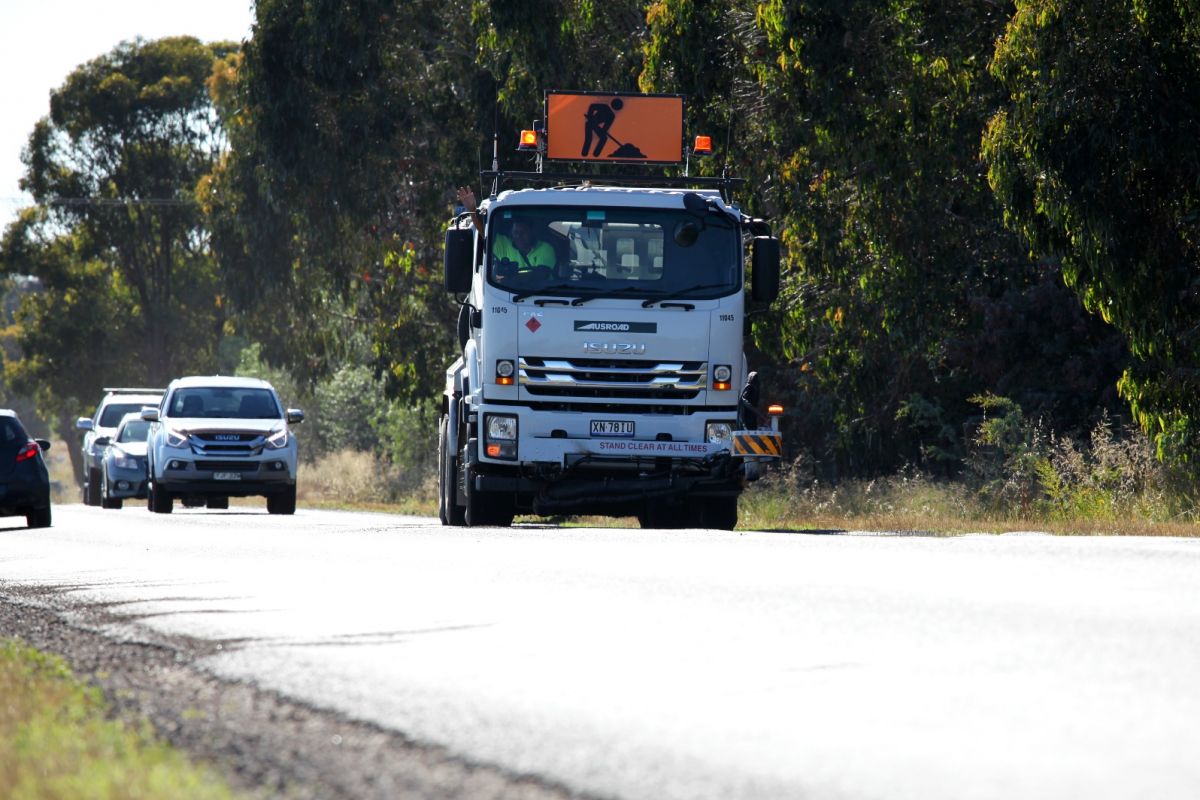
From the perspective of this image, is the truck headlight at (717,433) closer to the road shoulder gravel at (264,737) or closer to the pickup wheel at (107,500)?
the road shoulder gravel at (264,737)

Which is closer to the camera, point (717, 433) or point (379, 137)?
point (717, 433)

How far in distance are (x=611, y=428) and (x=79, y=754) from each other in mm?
12175

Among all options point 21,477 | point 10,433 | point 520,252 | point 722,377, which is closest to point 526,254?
point 520,252

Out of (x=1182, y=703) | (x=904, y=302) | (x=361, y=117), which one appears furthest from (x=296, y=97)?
(x=1182, y=703)

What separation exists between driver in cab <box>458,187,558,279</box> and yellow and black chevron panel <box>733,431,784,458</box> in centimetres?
232

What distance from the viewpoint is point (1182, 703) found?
686 centimetres

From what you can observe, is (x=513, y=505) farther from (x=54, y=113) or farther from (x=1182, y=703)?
(x=54, y=113)

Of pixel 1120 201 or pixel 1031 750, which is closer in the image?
pixel 1031 750

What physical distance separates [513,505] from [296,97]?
17394mm

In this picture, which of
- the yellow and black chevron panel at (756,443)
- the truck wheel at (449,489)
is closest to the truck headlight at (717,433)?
the yellow and black chevron panel at (756,443)

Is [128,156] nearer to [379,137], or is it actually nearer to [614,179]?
[379,137]

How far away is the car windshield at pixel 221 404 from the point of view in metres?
27.6

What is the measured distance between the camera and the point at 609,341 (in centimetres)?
1808

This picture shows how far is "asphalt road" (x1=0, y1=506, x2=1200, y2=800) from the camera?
5965mm
